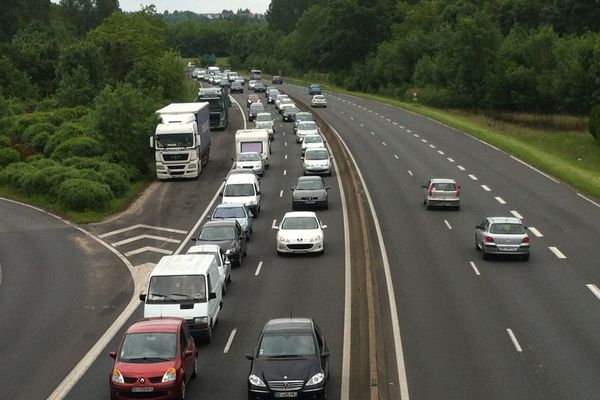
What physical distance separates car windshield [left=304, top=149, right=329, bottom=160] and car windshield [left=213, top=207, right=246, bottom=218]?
1783 cm

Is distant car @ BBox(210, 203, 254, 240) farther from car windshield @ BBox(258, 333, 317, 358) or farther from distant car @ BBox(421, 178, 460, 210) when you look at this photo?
car windshield @ BBox(258, 333, 317, 358)

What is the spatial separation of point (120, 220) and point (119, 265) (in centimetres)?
1015

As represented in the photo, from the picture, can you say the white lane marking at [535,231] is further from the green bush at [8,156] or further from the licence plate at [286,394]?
the green bush at [8,156]

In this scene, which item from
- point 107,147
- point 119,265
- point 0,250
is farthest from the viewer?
point 107,147

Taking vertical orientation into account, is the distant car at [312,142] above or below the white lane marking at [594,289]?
below

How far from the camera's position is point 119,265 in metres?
36.5

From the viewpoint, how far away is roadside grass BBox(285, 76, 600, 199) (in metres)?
57.1

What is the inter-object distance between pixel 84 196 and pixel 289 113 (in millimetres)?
46637

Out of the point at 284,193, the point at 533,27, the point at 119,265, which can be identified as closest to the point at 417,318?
the point at 119,265

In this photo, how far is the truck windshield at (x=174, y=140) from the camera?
57.0 metres

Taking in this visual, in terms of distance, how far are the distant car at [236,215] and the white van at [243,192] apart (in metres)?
4.37

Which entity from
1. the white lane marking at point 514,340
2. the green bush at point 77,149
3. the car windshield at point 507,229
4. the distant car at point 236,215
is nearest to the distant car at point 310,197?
the distant car at point 236,215

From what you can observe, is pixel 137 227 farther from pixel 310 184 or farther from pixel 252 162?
pixel 252 162

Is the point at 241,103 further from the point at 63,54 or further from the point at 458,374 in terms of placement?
the point at 458,374
